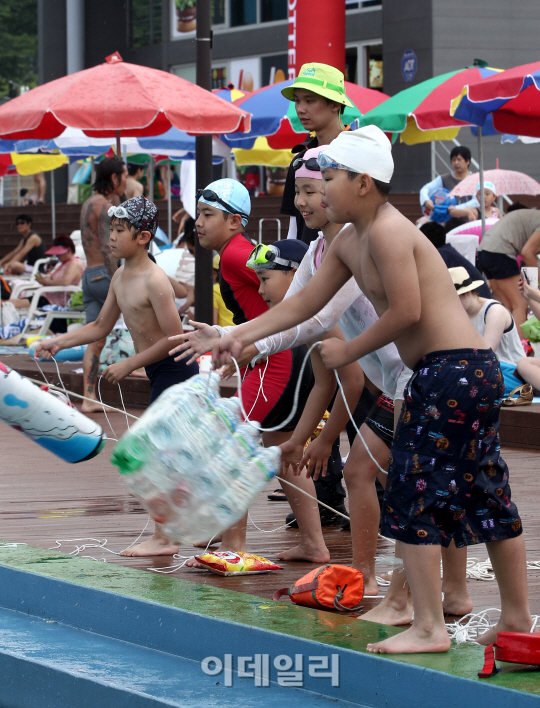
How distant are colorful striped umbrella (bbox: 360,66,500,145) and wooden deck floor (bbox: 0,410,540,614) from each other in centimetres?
481

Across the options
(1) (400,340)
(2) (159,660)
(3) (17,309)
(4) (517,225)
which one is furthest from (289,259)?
(3) (17,309)

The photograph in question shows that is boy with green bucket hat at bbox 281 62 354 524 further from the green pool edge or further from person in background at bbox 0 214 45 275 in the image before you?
person in background at bbox 0 214 45 275

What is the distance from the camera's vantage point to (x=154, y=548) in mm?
4977

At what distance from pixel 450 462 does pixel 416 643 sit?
0.57 meters

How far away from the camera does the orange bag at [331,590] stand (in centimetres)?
388

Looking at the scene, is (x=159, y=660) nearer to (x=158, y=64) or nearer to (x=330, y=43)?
(x=330, y=43)

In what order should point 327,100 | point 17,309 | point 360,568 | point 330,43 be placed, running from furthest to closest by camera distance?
point 17,309, point 330,43, point 327,100, point 360,568

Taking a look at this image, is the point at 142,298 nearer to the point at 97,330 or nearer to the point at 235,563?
the point at 97,330

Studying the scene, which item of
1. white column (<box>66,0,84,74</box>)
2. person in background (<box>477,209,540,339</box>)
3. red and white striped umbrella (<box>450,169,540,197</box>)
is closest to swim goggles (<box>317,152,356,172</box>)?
person in background (<box>477,209,540,339</box>)

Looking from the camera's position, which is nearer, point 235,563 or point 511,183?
point 235,563

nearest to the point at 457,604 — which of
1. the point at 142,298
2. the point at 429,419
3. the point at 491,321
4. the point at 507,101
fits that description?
the point at 429,419

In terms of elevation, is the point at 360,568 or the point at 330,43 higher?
the point at 330,43

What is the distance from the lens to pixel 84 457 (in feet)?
12.4

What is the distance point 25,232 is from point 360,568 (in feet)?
55.3
